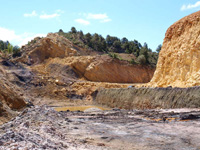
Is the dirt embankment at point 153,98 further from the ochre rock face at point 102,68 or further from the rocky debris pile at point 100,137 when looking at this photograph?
the ochre rock face at point 102,68

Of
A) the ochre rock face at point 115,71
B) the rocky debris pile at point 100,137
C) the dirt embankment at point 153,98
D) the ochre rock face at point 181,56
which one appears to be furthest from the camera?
the ochre rock face at point 115,71

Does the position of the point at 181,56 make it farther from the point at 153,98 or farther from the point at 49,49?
the point at 49,49

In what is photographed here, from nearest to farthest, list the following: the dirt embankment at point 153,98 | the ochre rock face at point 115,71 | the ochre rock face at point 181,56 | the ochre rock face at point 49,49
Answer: the dirt embankment at point 153,98
the ochre rock face at point 181,56
the ochre rock face at point 115,71
the ochre rock face at point 49,49

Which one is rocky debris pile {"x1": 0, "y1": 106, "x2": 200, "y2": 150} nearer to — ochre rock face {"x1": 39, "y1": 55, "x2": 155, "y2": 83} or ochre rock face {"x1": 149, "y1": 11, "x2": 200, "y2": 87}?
ochre rock face {"x1": 149, "y1": 11, "x2": 200, "y2": 87}

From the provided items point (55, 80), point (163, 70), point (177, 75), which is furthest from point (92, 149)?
point (55, 80)

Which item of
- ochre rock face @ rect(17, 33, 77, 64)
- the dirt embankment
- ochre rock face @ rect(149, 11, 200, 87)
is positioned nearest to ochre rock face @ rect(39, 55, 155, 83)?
ochre rock face @ rect(17, 33, 77, 64)

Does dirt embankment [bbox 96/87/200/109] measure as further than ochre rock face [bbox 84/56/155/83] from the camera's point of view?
No

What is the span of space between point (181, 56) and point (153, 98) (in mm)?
5134

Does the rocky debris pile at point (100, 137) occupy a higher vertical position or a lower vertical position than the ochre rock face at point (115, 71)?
lower

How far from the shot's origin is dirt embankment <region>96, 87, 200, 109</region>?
43.9 feet

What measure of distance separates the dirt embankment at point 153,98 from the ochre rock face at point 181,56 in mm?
2503

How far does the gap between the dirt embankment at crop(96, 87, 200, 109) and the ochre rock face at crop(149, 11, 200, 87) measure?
2503 mm

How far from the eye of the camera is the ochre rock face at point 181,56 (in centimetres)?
1780

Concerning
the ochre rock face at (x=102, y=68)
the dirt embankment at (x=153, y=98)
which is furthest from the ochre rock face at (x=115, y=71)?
the dirt embankment at (x=153, y=98)
